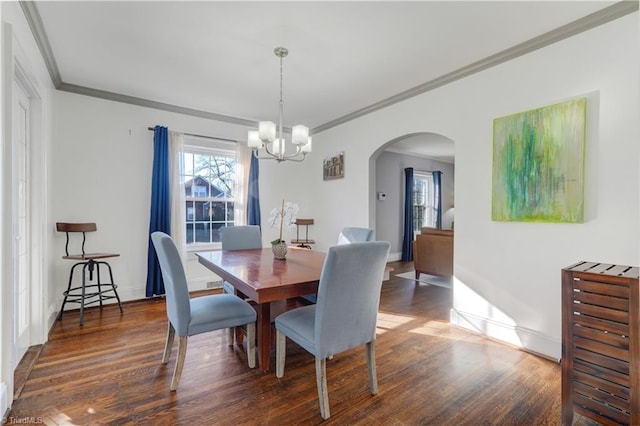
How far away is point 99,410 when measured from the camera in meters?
1.68

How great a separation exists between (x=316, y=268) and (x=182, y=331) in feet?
3.15

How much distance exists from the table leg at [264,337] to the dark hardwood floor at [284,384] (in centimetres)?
9

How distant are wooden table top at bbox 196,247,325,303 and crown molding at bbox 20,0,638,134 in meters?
2.14

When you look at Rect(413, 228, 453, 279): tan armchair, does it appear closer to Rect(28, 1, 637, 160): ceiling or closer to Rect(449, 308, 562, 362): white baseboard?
Rect(449, 308, 562, 362): white baseboard

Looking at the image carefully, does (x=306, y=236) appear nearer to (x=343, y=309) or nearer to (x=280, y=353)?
(x=280, y=353)

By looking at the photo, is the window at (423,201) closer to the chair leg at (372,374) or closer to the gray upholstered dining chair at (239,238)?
the gray upholstered dining chair at (239,238)

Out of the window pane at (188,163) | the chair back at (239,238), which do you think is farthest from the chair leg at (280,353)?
the window pane at (188,163)

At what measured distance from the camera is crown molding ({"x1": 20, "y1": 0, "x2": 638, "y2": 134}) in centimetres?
203

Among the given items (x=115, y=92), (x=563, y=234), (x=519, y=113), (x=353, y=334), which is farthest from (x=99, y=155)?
(x=563, y=234)

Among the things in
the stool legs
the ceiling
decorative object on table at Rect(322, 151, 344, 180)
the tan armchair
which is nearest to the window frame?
the ceiling

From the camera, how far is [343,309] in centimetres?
168

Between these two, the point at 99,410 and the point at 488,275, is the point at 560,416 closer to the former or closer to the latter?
the point at 488,275

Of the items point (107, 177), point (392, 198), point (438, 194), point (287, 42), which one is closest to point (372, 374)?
point (287, 42)

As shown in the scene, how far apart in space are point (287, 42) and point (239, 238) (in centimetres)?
196
